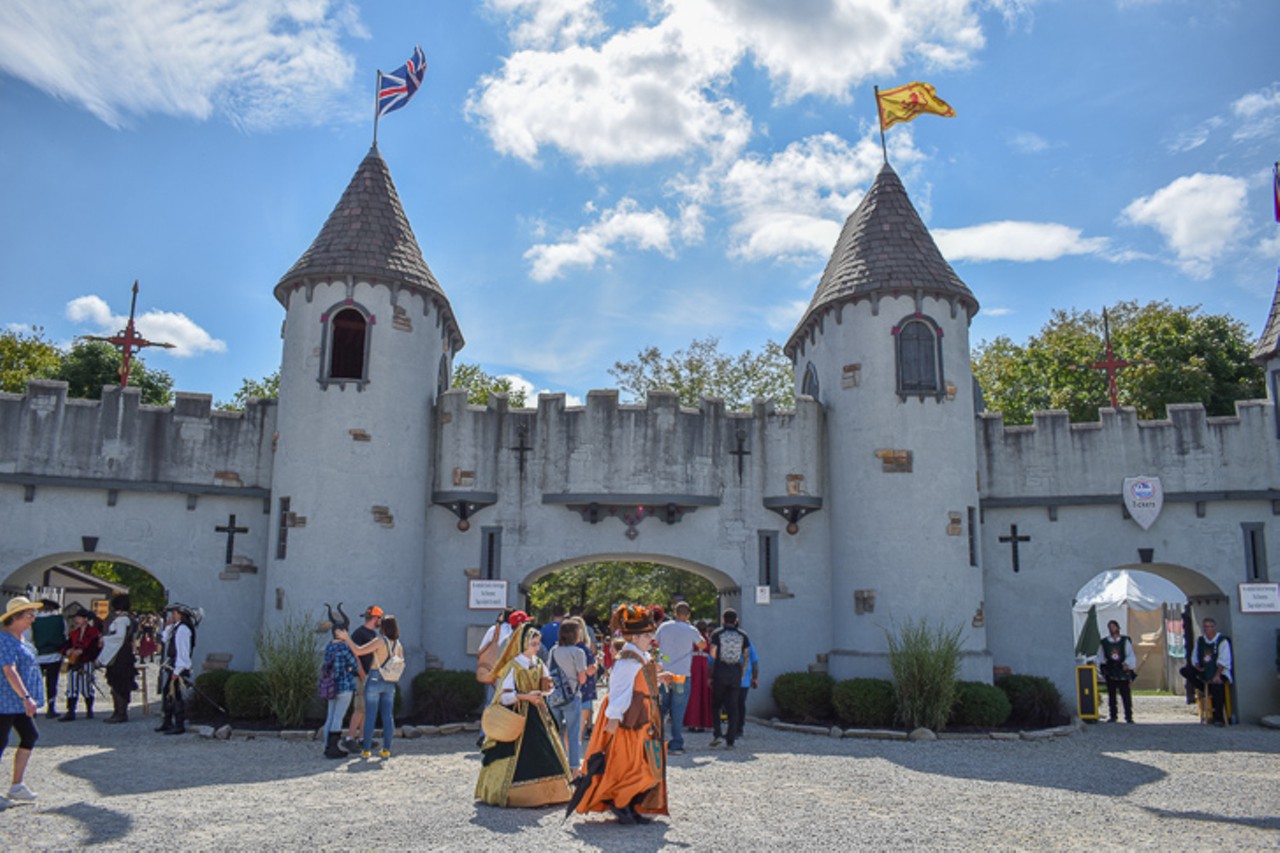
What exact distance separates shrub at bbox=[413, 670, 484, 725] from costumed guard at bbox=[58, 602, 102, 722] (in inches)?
184

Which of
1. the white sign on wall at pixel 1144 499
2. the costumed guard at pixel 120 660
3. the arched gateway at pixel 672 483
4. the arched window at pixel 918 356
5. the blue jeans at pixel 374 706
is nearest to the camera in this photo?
the blue jeans at pixel 374 706

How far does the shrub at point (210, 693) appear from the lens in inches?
567

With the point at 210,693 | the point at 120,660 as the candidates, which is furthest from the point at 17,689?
Result: the point at 210,693

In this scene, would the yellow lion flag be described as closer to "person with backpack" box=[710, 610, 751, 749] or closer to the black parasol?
"person with backpack" box=[710, 610, 751, 749]

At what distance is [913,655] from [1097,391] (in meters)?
20.7

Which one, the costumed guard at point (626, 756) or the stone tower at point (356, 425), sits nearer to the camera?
the costumed guard at point (626, 756)

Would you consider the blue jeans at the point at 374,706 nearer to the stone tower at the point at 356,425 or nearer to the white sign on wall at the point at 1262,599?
the stone tower at the point at 356,425

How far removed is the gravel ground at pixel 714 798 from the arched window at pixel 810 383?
6616 millimetres

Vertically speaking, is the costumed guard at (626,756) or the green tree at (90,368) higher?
the green tree at (90,368)

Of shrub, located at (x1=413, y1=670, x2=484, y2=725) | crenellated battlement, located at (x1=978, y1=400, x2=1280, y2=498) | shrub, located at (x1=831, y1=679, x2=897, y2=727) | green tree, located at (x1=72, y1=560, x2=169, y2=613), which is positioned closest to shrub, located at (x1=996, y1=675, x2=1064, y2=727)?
shrub, located at (x1=831, y1=679, x2=897, y2=727)

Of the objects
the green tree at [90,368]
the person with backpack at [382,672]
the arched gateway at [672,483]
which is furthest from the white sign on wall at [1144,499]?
the green tree at [90,368]

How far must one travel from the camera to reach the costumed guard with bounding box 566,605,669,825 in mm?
7934

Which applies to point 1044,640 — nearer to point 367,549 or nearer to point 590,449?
point 590,449

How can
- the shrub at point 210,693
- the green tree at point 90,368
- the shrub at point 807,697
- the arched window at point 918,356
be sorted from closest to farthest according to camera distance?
the shrub at point 210,693, the shrub at point 807,697, the arched window at point 918,356, the green tree at point 90,368
